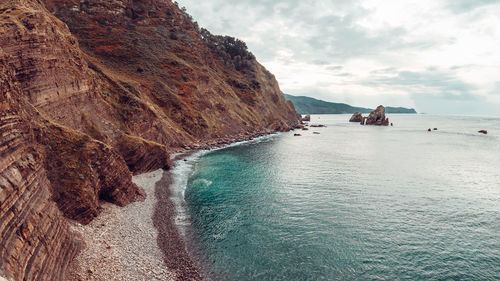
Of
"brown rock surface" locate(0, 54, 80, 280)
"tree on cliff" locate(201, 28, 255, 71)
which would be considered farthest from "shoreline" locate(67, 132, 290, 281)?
"tree on cliff" locate(201, 28, 255, 71)

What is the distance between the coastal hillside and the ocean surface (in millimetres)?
11722

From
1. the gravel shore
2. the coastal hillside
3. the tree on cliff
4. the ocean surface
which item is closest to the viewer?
the coastal hillside

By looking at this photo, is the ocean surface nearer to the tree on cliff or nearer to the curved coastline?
the curved coastline

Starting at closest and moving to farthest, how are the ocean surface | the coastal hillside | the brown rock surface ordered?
the brown rock surface, the coastal hillside, the ocean surface

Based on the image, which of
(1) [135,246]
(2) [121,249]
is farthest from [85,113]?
(2) [121,249]

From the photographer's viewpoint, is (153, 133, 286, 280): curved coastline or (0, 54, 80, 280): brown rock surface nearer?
(0, 54, 80, 280): brown rock surface

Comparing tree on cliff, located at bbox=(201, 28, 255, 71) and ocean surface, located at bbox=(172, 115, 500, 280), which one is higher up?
tree on cliff, located at bbox=(201, 28, 255, 71)

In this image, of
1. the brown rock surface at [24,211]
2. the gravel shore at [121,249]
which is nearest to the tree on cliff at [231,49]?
the gravel shore at [121,249]

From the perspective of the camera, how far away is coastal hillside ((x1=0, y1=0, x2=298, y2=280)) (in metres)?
16.7

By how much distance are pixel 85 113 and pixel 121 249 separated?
3418 cm

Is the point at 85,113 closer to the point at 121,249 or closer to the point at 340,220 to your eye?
the point at 121,249

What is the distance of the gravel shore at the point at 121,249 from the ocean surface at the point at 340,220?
3.92 meters

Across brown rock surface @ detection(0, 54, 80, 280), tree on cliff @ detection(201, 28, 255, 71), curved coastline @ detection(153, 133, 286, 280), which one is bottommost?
curved coastline @ detection(153, 133, 286, 280)

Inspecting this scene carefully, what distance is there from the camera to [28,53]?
36594mm
